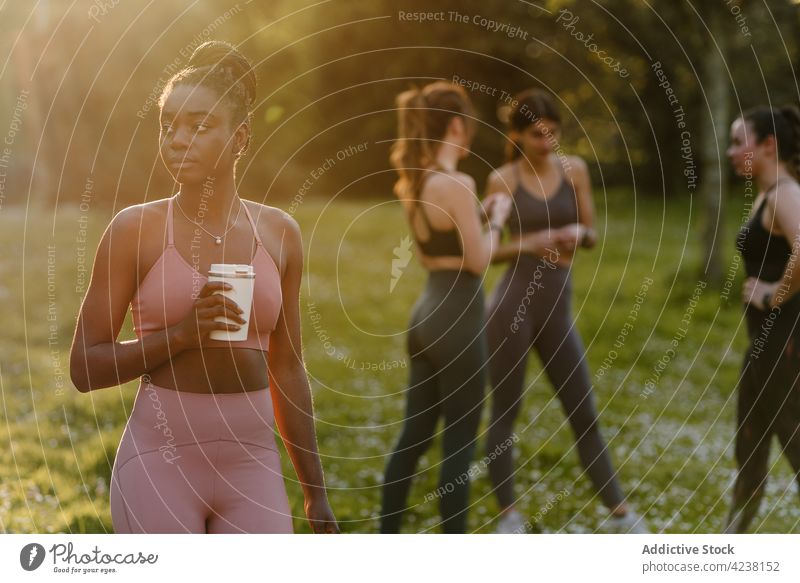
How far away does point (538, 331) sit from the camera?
5469 mm

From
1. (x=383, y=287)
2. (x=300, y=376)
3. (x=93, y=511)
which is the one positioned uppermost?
(x=300, y=376)

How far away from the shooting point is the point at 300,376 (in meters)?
3.06

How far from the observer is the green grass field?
5719mm

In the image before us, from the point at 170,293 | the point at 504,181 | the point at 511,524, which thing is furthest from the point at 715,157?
the point at 170,293

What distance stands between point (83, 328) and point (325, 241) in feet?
38.1

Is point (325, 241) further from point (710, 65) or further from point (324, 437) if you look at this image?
point (324, 437)

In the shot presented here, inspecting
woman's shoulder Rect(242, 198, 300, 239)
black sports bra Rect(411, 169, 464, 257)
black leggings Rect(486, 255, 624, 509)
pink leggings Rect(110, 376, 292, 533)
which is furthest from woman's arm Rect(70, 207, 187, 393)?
black leggings Rect(486, 255, 624, 509)

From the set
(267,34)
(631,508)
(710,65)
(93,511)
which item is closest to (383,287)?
(267,34)

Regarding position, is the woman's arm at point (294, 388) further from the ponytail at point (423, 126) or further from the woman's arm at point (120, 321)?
the ponytail at point (423, 126)
